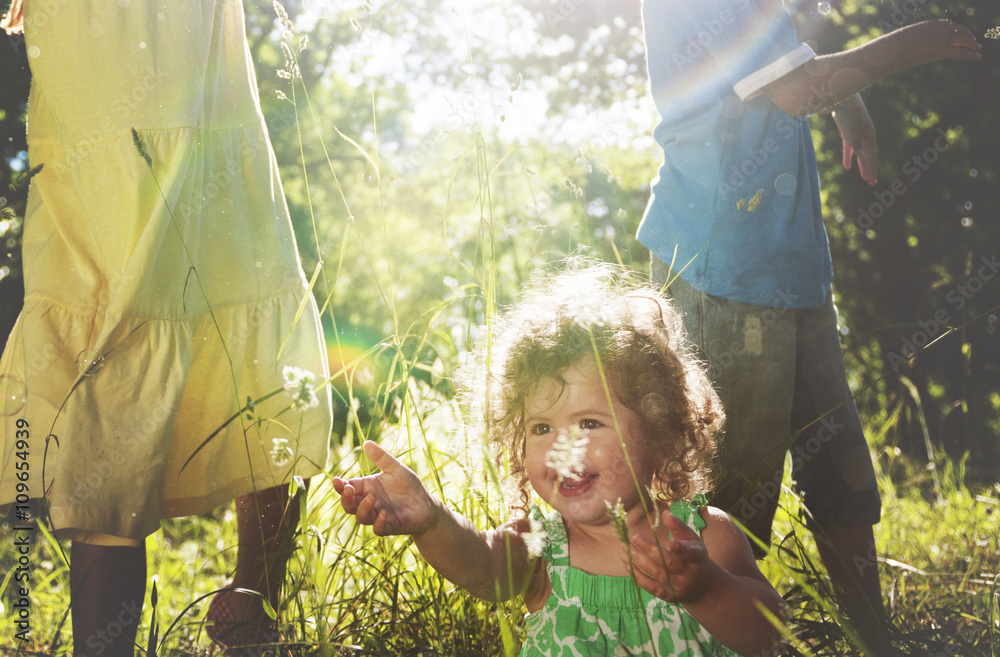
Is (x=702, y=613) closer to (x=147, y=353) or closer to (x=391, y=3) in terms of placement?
(x=147, y=353)

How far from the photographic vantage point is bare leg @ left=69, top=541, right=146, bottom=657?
1.37m

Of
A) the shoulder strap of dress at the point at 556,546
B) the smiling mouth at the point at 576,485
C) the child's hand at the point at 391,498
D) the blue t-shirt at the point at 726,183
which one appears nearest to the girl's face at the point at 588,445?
the smiling mouth at the point at 576,485

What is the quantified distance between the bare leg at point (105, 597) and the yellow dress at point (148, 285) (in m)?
Result: 0.06

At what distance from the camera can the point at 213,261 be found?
1.59 meters

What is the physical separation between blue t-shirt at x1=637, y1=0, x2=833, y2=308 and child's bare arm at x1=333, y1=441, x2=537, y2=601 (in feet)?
2.67

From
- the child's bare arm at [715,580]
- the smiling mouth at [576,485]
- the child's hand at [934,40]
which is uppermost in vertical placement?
the child's hand at [934,40]

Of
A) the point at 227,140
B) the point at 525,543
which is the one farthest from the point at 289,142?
the point at 525,543

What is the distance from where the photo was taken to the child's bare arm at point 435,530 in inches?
44.6

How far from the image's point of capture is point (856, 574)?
181 cm

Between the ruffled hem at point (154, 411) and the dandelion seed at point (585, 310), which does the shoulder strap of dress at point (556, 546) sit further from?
the ruffled hem at point (154, 411)

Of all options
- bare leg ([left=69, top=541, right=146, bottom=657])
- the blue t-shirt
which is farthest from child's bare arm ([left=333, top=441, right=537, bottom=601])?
the blue t-shirt

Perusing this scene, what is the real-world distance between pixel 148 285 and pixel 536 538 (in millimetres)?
902

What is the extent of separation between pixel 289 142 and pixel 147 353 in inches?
152

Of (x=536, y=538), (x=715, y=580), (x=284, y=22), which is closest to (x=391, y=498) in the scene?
(x=536, y=538)
